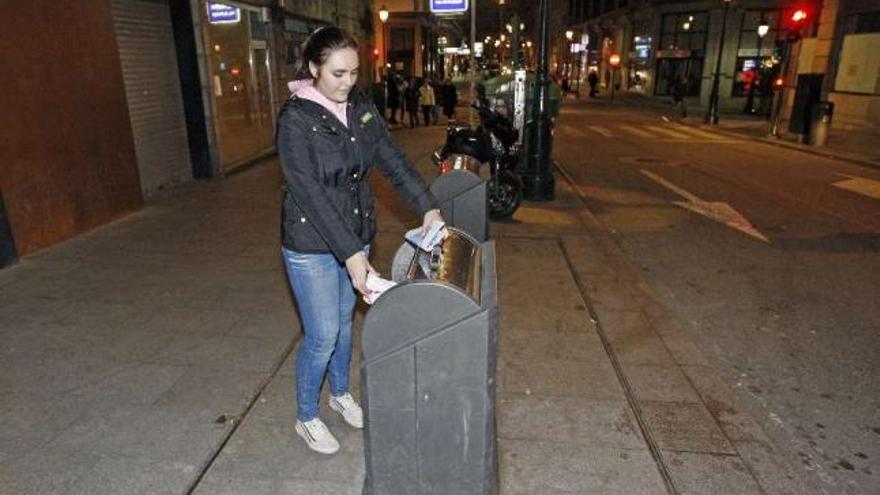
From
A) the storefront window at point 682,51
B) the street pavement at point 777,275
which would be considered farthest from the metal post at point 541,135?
the storefront window at point 682,51

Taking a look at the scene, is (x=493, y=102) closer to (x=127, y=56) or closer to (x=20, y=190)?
(x=127, y=56)

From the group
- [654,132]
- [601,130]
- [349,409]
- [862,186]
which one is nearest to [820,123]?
[654,132]

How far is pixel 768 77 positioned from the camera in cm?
2722

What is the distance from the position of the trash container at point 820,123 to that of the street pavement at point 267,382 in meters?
12.9

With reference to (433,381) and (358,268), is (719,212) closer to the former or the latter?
(358,268)

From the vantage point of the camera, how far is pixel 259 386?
387 centimetres

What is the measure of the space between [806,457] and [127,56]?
9.39 m

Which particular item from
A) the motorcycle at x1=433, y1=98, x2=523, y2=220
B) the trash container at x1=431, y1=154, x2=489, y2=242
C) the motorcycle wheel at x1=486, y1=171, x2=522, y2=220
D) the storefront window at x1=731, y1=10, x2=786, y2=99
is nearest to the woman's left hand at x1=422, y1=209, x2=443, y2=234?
the trash container at x1=431, y1=154, x2=489, y2=242

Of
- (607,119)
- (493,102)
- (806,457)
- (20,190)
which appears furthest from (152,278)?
(607,119)

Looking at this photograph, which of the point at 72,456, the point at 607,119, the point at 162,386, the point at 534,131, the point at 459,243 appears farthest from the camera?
the point at 607,119

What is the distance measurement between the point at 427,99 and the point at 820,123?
39.4 feet

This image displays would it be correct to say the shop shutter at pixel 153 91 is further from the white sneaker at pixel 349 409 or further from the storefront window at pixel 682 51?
the storefront window at pixel 682 51

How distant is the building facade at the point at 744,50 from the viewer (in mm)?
19734

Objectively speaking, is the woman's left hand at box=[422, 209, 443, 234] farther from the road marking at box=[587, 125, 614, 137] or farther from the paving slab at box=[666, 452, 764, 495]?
the road marking at box=[587, 125, 614, 137]
